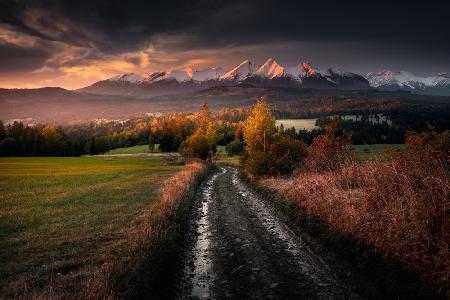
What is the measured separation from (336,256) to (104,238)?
11.0m

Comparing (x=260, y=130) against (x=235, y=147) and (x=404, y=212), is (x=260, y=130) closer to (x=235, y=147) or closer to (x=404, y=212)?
(x=404, y=212)

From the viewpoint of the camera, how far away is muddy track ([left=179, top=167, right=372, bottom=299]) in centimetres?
1214

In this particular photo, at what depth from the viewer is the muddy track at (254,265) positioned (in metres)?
12.1

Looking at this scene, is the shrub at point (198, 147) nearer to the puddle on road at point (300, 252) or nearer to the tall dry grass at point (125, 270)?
the puddle on road at point (300, 252)

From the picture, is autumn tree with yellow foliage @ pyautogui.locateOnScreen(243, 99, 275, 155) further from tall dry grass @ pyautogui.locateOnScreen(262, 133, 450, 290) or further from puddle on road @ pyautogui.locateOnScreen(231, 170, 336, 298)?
tall dry grass @ pyautogui.locateOnScreen(262, 133, 450, 290)

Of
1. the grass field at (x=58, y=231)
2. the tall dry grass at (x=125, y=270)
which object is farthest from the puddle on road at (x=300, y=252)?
the grass field at (x=58, y=231)

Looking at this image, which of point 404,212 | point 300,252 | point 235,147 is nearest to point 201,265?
point 300,252

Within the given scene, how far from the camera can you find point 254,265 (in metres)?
14.6

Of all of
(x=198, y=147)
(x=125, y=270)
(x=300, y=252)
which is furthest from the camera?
(x=198, y=147)

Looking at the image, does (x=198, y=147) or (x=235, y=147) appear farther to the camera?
(x=235, y=147)

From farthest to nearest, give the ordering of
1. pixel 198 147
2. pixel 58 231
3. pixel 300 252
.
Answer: pixel 198 147
pixel 58 231
pixel 300 252

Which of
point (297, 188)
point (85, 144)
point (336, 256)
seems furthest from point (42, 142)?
point (336, 256)

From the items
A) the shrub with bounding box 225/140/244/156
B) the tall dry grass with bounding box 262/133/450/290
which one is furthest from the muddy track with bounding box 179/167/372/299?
the shrub with bounding box 225/140/244/156

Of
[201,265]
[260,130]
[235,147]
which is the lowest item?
[235,147]
